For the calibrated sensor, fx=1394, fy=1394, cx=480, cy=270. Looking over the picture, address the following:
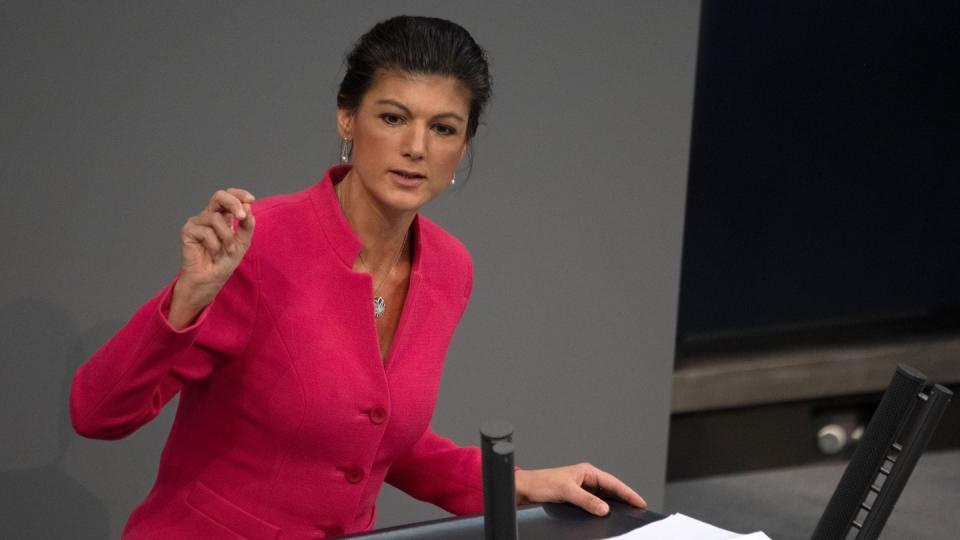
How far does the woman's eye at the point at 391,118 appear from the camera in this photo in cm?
176

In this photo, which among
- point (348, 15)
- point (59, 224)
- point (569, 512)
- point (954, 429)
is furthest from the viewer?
point (954, 429)

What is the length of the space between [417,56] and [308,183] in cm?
100

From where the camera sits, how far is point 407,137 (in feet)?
5.72

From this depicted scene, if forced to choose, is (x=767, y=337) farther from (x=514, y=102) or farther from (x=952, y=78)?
(x=514, y=102)

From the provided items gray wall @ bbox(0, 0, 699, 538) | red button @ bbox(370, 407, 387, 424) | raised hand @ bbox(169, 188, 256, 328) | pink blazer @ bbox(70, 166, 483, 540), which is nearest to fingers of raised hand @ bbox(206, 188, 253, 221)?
raised hand @ bbox(169, 188, 256, 328)

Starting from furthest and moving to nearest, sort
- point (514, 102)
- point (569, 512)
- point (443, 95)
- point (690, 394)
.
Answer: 1. point (690, 394)
2. point (514, 102)
3. point (443, 95)
4. point (569, 512)

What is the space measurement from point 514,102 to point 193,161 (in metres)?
0.69

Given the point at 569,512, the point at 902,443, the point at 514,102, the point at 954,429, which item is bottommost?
the point at 954,429

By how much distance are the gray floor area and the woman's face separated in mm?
1945

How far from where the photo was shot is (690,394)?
3754 mm

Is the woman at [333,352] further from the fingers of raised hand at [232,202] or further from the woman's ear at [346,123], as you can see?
the fingers of raised hand at [232,202]

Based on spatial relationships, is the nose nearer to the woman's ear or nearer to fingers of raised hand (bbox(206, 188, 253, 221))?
the woman's ear

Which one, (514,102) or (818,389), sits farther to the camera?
(818,389)

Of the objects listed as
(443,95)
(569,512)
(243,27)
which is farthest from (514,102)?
(569,512)
